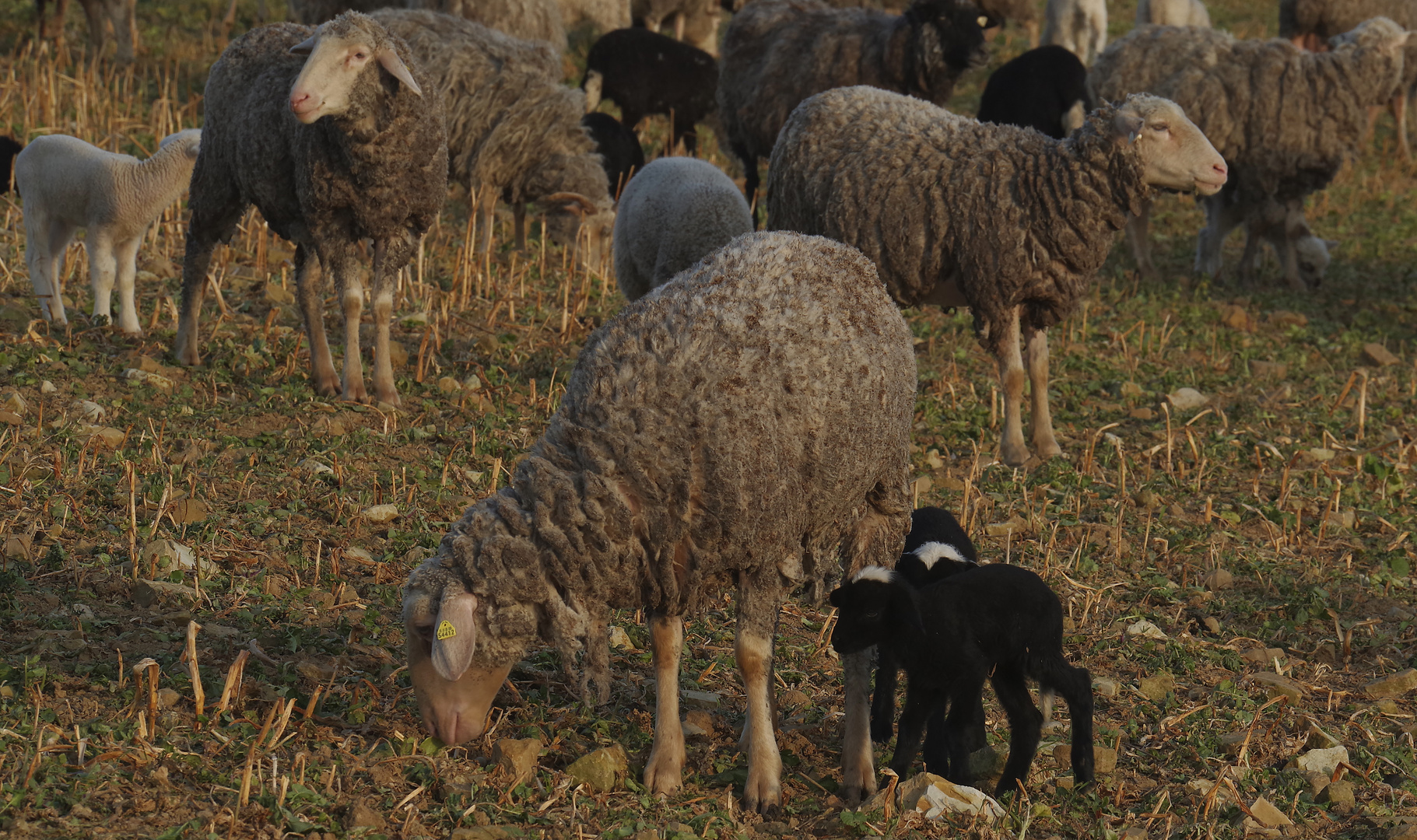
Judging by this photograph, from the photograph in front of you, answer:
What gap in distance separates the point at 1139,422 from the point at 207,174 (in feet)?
18.0

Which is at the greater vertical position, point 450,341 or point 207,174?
A: point 207,174

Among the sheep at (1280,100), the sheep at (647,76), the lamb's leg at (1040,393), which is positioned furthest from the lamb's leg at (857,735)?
the sheep at (647,76)

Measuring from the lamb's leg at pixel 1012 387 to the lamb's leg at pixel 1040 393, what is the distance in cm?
6

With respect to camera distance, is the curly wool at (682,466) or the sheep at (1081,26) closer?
the curly wool at (682,466)

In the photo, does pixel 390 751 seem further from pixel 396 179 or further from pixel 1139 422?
pixel 1139 422

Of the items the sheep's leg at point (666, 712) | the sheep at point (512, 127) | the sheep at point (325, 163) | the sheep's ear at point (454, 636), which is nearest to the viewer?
the sheep's ear at point (454, 636)

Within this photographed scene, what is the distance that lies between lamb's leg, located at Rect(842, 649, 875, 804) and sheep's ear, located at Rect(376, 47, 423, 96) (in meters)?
3.68

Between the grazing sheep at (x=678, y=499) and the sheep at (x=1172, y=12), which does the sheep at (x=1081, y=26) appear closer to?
the sheep at (x=1172, y=12)

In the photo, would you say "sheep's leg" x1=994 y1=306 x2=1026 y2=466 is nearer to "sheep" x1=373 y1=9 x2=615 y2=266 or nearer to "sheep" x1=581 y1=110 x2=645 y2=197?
"sheep" x1=373 y1=9 x2=615 y2=266

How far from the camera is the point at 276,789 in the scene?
11.8 feet

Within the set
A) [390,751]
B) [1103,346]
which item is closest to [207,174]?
[390,751]

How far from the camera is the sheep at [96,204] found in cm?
759

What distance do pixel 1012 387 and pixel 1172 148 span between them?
1.46m

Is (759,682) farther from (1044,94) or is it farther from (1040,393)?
(1044,94)
